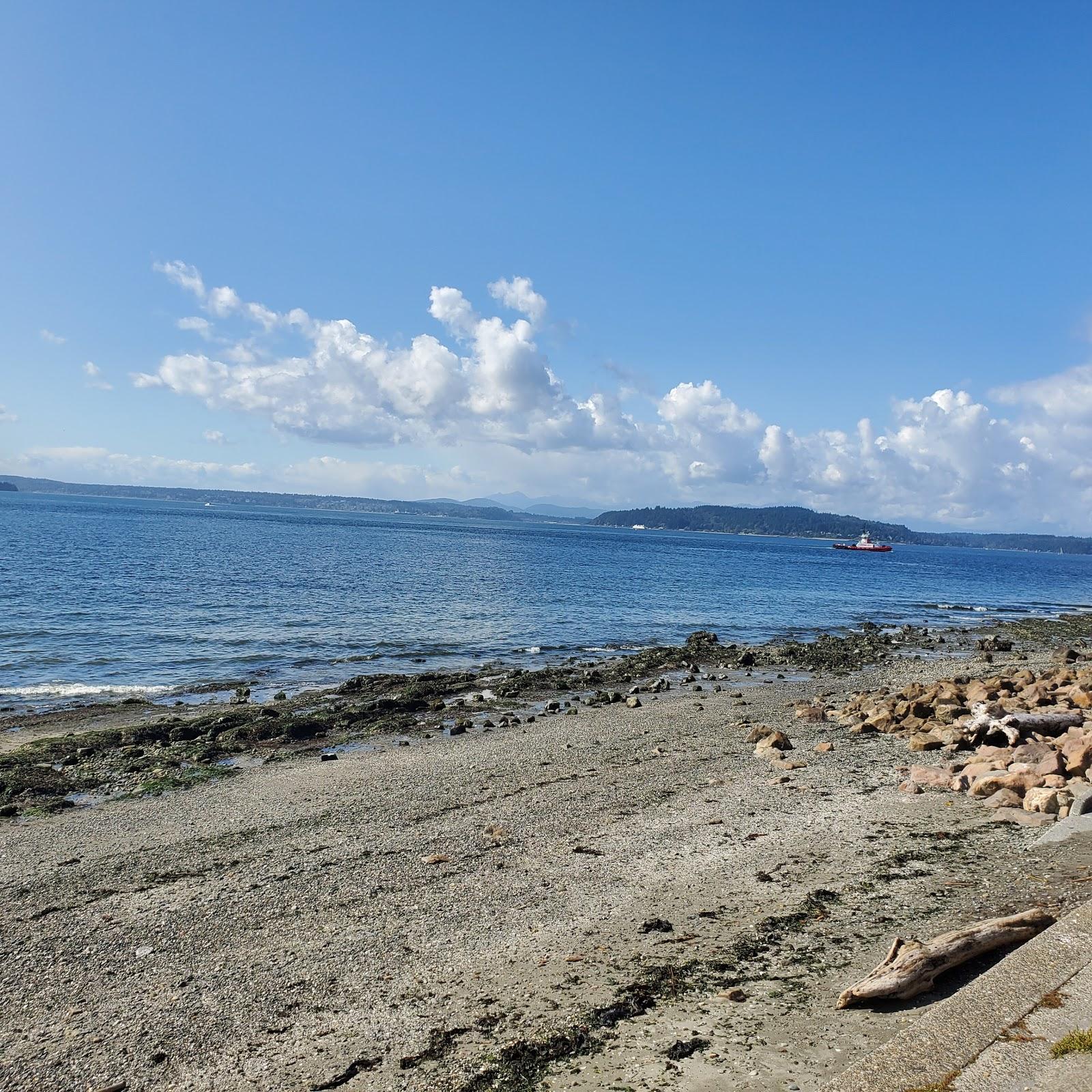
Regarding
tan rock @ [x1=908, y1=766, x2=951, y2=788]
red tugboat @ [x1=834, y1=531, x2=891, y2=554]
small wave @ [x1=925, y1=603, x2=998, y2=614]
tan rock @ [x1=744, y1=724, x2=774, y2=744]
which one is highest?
red tugboat @ [x1=834, y1=531, x2=891, y2=554]

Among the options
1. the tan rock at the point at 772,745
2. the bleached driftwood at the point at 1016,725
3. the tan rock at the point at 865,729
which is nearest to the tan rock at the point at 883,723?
the tan rock at the point at 865,729

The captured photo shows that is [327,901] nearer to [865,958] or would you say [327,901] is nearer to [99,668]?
[865,958]

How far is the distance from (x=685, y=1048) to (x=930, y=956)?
213cm

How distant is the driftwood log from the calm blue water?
22736 millimetres

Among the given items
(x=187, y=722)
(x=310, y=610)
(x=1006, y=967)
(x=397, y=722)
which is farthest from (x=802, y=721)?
(x=310, y=610)

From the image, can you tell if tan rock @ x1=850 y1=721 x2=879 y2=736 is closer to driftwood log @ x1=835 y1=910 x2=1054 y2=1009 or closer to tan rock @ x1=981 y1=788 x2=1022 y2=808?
tan rock @ x1=981 y1=788 x2=1022 y2=808

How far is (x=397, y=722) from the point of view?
21.3 meters

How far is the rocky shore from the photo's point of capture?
6414 mm

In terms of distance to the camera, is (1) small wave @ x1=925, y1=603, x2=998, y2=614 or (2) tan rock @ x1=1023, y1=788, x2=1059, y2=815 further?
(1) small wave @ x1=925, y1=603, x2=998, y2=614

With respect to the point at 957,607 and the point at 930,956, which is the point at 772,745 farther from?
the point at 957,607

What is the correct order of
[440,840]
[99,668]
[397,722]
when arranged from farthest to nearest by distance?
[99,668] → [397,722] → [440,840]

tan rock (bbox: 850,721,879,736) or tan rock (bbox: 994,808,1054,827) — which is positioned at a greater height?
tan rock (bbox: 994,808,1054,827)

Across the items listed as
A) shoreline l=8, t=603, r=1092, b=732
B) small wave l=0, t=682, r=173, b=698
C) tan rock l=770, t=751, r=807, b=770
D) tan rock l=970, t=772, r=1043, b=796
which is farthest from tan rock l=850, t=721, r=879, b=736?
small wave l=0, t=682, r=173, b=698

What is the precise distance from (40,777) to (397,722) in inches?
328
